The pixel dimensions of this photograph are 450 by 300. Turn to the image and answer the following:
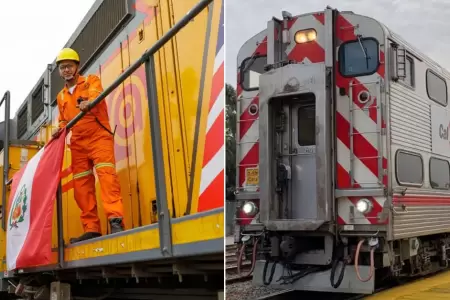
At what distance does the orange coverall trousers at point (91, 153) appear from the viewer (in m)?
3.94

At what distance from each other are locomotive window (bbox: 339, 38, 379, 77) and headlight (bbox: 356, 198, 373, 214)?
1.02 m

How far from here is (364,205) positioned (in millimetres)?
4352

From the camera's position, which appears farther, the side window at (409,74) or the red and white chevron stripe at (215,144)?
the side window at (409,74)

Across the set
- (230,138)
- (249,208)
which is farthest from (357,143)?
(230,138)

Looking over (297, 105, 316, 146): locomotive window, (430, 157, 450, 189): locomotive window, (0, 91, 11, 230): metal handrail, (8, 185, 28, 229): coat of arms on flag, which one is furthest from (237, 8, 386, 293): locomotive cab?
(0, 91, 11, 230): metal handrail

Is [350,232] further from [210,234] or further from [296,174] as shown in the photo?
[210,234]

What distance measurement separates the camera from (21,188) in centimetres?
430

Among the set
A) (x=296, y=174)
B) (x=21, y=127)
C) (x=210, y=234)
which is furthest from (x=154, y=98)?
(x=21, y=127)

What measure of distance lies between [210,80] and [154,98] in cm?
35

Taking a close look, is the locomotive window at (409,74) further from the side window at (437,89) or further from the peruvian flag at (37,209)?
the peruvian flag at (37,209)

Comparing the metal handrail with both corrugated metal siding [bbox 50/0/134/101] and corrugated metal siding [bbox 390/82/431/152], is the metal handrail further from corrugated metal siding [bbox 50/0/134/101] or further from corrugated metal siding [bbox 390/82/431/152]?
corrugated metal siding [bbox 390/82/431/152]

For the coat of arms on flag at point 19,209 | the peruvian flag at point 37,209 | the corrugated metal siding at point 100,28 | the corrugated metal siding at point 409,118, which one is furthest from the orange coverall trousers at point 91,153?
the corrugated metal siding at point 409,118

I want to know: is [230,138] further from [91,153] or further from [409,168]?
[409,168]

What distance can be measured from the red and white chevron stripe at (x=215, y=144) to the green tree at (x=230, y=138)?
1007mm
